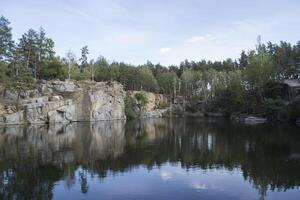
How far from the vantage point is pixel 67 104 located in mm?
95875

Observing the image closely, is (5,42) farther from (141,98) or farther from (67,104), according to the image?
(141,98)

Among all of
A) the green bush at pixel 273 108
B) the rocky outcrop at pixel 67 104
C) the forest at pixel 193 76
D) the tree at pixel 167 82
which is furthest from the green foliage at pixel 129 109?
the green bush at pixel 273 108

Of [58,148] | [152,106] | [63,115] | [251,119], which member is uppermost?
[152,106]

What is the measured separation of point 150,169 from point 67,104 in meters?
63.7

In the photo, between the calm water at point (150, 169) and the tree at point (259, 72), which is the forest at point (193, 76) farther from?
the calm water at point (150, 169)

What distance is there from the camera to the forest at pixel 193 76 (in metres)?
91.0

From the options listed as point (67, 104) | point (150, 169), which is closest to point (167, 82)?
point (67, 104)

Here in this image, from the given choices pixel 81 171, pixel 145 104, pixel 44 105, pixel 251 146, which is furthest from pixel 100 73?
pixel 81 171

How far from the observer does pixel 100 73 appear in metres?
144

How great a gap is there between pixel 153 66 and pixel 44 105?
114344 millimetres

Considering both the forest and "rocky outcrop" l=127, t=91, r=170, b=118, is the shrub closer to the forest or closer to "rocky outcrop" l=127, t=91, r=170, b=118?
"rocky outcrop" l=127, t=91, r=170, b=118

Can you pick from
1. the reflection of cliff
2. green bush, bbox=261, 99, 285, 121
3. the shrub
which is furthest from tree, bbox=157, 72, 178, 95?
the reflection of cliff

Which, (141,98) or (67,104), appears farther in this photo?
(141,98)

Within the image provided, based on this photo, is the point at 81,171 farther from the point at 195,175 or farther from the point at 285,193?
the point at 285,193
